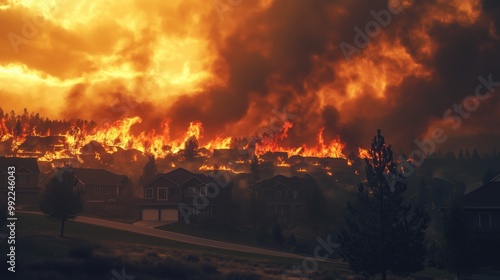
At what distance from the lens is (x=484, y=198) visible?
56469mm

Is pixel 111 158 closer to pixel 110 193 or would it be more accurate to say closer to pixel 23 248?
pixel 110 193

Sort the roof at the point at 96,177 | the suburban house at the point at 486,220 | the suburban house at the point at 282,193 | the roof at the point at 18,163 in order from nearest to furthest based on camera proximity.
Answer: the suburban house at the point at 486,220 → the roof at the point at 18,163 → the roof at the point at 96,177 → the suburban house at the point at 282,193

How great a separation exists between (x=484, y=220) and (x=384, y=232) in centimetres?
2191

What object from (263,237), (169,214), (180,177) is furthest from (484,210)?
(180,177)

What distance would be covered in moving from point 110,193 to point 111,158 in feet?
226

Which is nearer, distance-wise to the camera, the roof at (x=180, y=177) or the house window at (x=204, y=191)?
the roof at (x=180, y=177)

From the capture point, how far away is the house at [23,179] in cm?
8875

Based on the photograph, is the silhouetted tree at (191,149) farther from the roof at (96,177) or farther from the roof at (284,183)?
the roof at (96,177)

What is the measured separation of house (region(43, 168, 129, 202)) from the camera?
100 meters

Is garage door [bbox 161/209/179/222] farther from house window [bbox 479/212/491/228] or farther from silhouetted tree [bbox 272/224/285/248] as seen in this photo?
house window [bbox 479/212/491/228]

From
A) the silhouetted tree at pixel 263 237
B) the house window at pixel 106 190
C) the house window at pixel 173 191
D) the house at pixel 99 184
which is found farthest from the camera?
the house window at pixel 106 190

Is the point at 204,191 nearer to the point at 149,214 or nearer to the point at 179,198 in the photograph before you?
the point at 179,198

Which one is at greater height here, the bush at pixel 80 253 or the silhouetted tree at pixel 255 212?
the silhouetted tree at pixel 255 212

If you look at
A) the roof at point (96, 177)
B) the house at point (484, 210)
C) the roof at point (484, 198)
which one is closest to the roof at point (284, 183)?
the roof at point (96, 177)
